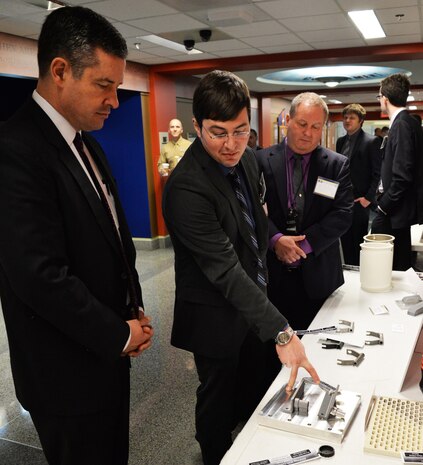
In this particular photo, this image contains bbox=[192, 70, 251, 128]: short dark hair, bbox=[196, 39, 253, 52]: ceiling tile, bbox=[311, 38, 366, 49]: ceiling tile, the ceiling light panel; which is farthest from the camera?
bbox=[311, 38, 366, 49]: ceiling tile

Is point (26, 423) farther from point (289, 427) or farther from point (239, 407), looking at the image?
point (289, 427)

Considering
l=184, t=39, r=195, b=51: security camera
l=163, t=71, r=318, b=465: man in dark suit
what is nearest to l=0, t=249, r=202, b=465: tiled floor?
l=163, t=71, r=318, b=465: man in dark suit

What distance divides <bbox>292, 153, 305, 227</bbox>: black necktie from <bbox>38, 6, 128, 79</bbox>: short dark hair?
1.20m

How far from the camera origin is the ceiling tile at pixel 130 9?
3521 millimetres

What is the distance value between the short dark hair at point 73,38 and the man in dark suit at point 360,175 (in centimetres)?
360

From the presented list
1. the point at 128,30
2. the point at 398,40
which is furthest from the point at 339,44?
the point at 128,30

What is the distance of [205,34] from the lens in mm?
4551

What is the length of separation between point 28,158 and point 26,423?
1.91 metres

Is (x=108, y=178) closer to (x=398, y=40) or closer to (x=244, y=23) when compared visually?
(x=244, y=23)

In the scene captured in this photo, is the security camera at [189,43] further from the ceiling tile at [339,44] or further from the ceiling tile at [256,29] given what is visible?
the ceiling tile at [339,44]

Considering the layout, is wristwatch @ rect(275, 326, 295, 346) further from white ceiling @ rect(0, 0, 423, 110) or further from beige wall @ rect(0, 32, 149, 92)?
beige wall @ rect(0, 32, 149, 92)

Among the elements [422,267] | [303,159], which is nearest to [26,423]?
[303,159]

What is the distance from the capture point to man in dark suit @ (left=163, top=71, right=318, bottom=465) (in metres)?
1.30

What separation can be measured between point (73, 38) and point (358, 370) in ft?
3.80
